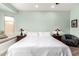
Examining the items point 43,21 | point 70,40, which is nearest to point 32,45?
point 43,21

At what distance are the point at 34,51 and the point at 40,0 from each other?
84cm

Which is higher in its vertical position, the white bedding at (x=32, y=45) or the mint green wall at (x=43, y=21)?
the mint green wall at (x=43, y=21)

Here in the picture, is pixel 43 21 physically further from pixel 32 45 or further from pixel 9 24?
pixel 9 24

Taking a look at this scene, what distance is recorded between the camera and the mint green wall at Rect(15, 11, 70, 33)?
1.32 m

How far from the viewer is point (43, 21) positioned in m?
1.40

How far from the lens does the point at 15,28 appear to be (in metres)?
1.28

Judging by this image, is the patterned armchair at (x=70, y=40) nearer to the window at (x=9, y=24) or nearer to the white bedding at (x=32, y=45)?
the white bedding at (x=32, y=45)

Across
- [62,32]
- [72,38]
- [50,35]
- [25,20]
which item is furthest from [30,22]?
[72,38]

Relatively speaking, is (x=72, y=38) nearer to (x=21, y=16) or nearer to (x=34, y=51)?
(x=34, y=51)

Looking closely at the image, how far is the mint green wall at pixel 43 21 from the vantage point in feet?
4.32

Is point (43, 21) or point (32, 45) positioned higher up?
point (43, 21)

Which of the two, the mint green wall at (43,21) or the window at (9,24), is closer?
the window at (9,24)

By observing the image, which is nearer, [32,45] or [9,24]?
[9,24]

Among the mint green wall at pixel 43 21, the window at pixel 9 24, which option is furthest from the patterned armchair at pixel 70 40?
the window at pixel 9 24
